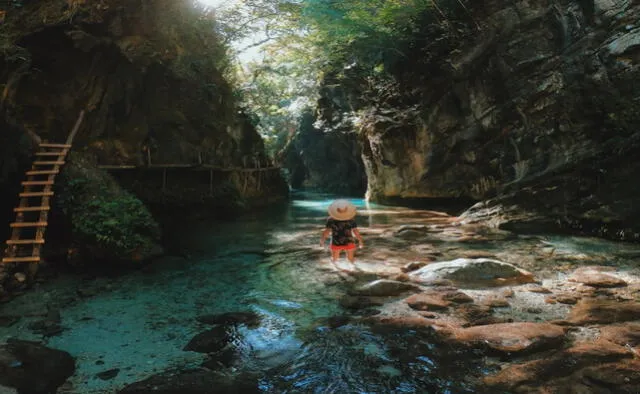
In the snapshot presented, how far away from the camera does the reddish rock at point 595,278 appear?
5953 mm

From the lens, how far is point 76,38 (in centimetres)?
926

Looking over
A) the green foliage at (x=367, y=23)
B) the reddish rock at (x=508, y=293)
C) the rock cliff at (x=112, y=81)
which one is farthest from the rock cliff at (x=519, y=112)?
the rock cliff at (x=112, y=81)

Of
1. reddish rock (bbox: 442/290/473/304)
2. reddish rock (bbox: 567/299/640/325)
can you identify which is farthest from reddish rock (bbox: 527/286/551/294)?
reddish rock (bbox: 442/290/473/304)

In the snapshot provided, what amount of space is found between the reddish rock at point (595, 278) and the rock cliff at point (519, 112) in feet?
11.6

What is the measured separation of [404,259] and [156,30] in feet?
28.5

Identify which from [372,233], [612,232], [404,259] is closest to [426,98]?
[372,233]

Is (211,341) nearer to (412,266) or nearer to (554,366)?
(554,366)

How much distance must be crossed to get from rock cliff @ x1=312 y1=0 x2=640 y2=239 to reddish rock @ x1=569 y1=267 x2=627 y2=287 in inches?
139

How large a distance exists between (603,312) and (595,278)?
1660 millimetres

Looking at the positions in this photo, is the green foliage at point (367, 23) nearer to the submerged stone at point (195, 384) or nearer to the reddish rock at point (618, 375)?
the reddish rock at point (618, 375)

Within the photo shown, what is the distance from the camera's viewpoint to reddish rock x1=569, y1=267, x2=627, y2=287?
595 centimetres

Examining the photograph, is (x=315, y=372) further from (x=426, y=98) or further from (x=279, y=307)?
(x=426, y=98)

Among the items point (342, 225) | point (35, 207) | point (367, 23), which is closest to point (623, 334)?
point (342, 225)

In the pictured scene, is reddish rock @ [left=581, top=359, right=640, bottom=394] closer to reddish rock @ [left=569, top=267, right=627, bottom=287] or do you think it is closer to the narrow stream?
the narrow stream
